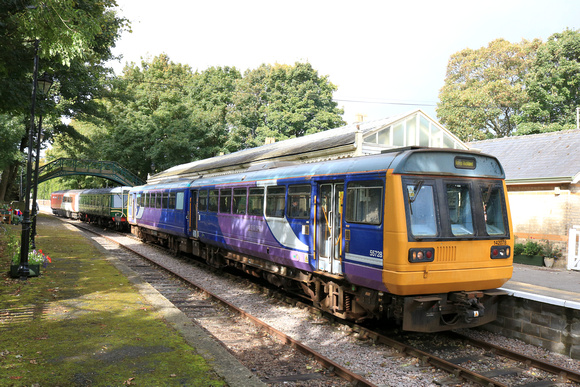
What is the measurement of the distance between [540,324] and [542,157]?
11.1 m

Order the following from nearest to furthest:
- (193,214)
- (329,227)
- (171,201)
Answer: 1. (329,227)
2. (193,214)
3. (171,201)

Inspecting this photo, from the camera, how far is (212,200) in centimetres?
1346

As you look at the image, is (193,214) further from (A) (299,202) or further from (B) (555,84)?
(B) (555,84)

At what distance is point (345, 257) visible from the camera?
723 centimetres

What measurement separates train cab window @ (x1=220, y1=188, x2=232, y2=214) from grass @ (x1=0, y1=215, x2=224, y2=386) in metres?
3.28

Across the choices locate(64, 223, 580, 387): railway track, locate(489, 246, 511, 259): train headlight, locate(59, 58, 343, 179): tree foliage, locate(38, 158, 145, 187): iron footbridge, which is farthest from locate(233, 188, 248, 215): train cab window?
locate(38, 158, 145, 187): iron footbridge

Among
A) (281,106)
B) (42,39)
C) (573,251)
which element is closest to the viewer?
(42,39)

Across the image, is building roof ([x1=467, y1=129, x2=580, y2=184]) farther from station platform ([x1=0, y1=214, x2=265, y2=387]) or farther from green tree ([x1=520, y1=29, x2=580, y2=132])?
station platform ([x1=0, y1=214, x2=265, y2=387])

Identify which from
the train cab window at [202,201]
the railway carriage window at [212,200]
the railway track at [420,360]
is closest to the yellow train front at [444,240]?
the railway track at [420,360]

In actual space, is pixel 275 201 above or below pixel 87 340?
above

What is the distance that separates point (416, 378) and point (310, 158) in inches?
489

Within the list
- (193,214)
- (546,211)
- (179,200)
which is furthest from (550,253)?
(179,200)

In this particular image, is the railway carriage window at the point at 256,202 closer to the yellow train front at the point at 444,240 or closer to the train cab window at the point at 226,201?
the train cab window at the point at 226,201

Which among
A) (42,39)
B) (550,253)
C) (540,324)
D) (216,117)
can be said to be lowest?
(540,324)
